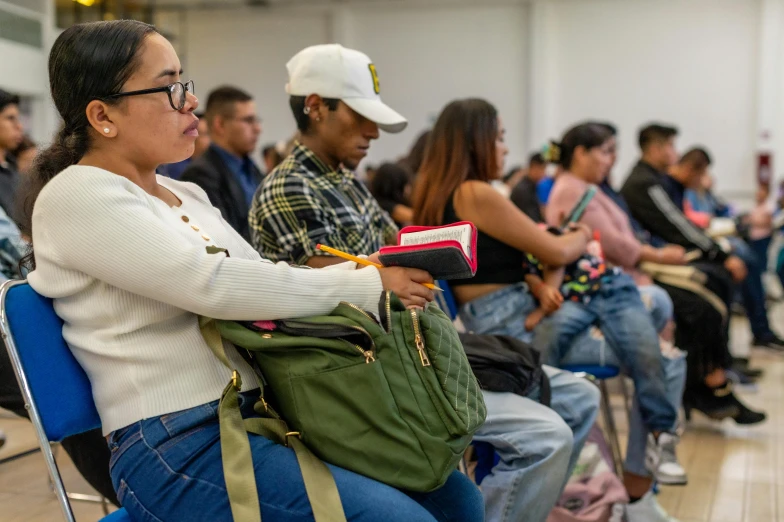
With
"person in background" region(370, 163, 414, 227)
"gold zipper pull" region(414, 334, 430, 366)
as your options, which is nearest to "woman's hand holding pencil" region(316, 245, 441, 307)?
"gold zipper pull" region(414, 334, 430, 366)

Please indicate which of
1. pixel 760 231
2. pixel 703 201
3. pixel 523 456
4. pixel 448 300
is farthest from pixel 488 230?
pixel 760 231

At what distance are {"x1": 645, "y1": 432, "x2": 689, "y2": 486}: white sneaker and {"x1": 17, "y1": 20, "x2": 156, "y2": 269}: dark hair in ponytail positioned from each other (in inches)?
81.0

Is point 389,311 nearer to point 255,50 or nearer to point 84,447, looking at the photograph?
point 84,447

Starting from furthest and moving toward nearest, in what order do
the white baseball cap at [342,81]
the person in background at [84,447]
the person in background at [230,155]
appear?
the person in background at [230,155], the white baseball cap at [342,81], the person in background at [84,447]

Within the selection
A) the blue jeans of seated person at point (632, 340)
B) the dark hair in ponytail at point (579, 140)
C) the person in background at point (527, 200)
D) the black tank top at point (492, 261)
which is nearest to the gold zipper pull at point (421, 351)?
the black tank top at point (492, 261)

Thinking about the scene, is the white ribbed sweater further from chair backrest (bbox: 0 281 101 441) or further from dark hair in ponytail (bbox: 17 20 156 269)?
dark hair in ponytail (bbox: 17 20 156 269)

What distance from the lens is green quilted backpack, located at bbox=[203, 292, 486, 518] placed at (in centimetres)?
128

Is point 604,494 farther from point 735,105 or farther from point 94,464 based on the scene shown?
point 735,105

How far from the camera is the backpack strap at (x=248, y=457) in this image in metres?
1.24

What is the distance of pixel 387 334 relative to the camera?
1309mm

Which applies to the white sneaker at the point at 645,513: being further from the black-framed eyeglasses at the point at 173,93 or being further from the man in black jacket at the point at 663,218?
the man in black jacket at the point at 663,218

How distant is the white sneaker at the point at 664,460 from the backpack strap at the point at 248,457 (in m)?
1.74

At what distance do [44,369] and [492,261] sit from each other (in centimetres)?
152

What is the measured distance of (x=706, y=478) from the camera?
10.5 feet
